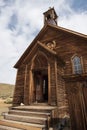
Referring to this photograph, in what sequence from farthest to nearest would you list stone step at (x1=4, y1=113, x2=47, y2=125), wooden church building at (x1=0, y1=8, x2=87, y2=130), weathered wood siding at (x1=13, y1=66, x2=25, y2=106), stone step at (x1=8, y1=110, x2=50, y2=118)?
weathered wood siding at (x1=13, y1=66, x2=25, y2=106) < wooden church building at (x1=0, y1=8, x2=87, y2=130) < stone step at (x1=8, y1=110, x2=50, y2=118) < stone step at (x1=4, y1=113, x2=47, y2=125)

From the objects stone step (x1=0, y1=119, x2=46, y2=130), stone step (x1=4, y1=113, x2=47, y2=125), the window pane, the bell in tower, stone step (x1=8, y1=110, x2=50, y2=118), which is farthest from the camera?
the bell in tower

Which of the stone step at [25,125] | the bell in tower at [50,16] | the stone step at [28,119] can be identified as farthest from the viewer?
the bell in tower at [50,16]

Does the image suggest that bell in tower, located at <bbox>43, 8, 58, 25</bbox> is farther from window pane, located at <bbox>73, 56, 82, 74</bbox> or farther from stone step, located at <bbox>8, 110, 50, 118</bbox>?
stone step, located at <bbox>8, 110, 50, 118</bbox>

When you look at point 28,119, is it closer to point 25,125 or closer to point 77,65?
point 25,125

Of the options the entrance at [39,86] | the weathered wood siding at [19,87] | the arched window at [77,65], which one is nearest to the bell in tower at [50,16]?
the arched window at [77,65]

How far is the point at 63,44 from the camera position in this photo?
14.2m

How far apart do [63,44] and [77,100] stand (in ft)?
33.3

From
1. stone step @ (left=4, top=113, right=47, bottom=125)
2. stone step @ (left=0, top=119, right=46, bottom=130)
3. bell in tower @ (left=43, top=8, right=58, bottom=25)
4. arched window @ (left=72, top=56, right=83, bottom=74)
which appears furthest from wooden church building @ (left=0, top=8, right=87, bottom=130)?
bell in tower @ (left=43, top=8, right=58, bottom=25)

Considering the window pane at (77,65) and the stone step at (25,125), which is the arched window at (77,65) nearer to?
the window pane at (77,65)

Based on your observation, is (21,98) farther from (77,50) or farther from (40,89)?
(77,50)

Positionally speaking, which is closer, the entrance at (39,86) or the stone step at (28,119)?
the stone step at (28,119)

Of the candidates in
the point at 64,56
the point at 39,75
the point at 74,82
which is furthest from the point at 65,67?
the point at 74,82

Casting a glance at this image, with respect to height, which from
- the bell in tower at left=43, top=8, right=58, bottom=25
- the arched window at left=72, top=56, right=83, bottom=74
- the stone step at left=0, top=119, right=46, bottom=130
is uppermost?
the bell in tower at left=43, top=8, right=58, bottom=25

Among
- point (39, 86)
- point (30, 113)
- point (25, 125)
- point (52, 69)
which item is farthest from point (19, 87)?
point (25, 125)
